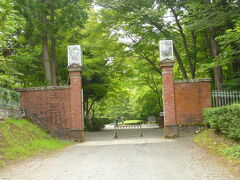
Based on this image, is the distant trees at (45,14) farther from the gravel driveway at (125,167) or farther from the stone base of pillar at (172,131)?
the gravel driveway at (125,167)

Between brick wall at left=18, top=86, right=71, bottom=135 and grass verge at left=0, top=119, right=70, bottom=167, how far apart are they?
2.29 feet

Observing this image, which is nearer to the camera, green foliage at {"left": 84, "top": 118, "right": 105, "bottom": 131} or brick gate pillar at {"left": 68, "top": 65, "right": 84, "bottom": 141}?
brick gate pillar at {"left": 68, "top": 65, "right": 84, "bottom": 141}

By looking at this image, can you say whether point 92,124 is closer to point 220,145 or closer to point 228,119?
point 220,145

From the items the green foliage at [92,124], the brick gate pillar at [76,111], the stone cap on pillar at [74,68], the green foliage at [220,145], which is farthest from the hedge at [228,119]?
the green foliage at [92,124]

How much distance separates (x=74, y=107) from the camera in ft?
42.8

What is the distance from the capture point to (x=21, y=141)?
9.84 metres

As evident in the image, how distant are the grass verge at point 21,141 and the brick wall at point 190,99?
5.80m

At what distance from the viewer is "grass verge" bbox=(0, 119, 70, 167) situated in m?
8.43

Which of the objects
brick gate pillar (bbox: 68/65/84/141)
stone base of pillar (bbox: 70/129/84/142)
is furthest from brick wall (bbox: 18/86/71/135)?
stone base of pillar (bbox: 70/129/84/142)

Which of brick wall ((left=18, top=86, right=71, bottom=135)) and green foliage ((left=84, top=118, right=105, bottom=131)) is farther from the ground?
brick wall ((left=18, top=86, right=71, bottom=135))

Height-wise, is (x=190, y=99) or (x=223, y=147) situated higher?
(x=190, y=99)

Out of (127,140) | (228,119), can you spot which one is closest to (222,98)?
(228,119)

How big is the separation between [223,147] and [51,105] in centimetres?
846

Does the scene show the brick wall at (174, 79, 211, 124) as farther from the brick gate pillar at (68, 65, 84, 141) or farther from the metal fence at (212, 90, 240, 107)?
the brick gate pillar at (68, 65, 84, 141)
